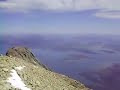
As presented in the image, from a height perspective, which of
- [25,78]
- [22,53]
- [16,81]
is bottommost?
[22,53]

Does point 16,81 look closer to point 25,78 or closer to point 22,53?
point 25,78

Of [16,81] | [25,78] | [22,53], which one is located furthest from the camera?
[22,53]

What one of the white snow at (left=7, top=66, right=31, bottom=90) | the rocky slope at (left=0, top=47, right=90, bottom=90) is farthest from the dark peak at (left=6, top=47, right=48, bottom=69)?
the white snow at (left=7, top=66, right=31, bottom=90)

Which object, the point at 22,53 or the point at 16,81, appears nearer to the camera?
the point at 16,81

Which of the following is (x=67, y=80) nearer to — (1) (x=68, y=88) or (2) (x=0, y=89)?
(1) (x=68, y=88)

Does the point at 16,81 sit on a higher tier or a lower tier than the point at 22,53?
higher

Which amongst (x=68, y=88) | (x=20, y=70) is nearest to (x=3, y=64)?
(x=20, y=70)

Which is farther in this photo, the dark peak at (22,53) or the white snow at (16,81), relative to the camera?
the dark peak at (22,53)

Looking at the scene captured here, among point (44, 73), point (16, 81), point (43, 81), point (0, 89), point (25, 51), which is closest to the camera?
point (0, 89)

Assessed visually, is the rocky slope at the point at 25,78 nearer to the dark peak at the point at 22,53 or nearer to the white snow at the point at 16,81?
the white snow at the point at 16,81

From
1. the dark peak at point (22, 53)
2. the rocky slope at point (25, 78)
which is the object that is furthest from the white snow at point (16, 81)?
the dark peak at point (22, 53)

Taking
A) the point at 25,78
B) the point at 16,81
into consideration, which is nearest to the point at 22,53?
the point at 25,78
